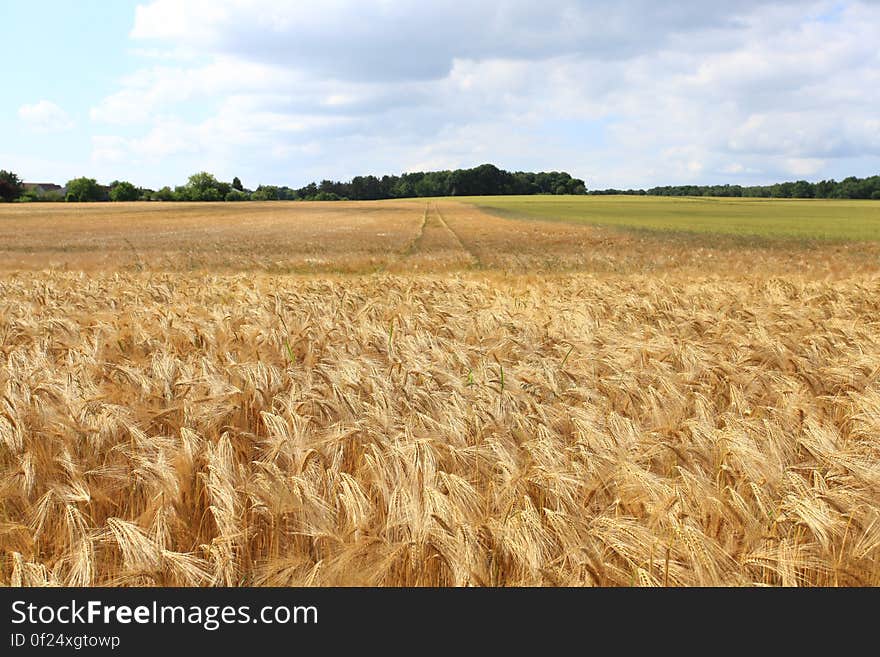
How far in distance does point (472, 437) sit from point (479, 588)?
1.27 m

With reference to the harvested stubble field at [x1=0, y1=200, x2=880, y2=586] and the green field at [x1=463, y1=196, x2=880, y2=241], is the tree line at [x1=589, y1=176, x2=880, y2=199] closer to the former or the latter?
the green field at [x1=463, y1=196, x2=880, y2=241]

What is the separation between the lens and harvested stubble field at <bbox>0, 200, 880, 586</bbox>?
2230mm

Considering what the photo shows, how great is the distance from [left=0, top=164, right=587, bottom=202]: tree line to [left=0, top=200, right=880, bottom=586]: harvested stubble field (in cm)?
14889

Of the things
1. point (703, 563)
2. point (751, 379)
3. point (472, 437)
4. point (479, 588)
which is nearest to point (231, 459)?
point (472, 437)

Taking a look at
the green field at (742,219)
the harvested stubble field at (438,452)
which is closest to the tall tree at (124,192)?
the green field at (742,219)

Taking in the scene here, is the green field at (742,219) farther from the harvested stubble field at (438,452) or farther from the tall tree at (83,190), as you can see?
the tall tree at (83,190)

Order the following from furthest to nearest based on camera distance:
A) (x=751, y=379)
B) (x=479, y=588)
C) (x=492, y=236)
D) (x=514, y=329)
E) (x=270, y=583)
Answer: (x=492, y=236) < (x=514, y=329) < (x=751, y=379) < (x=270, y=583) < (x=479, y=588)

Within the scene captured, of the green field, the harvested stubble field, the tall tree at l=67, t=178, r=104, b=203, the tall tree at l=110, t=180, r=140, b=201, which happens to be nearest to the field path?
the harvested stubble field

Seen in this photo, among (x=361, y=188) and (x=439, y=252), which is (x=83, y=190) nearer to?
(x=361, y=188)

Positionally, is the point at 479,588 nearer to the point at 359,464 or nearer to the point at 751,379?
the point at 359,464

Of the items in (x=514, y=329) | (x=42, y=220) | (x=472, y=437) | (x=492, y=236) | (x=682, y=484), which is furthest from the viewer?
(x=42, y=220)

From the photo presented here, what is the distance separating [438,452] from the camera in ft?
9.87

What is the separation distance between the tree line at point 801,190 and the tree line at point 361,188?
28091mm

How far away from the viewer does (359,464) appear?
306 cm
